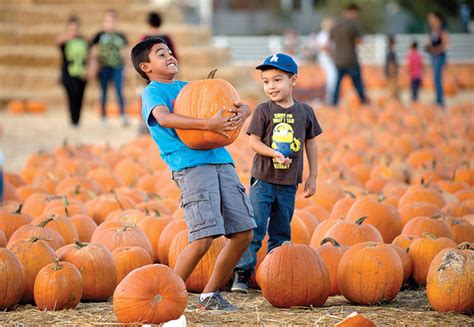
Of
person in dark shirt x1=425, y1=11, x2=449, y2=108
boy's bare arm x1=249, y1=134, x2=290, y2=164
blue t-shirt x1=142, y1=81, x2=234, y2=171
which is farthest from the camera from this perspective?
person in dark shirt x1=425, y1=11, x2=449, y2=108

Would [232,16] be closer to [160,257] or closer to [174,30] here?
[174,30]

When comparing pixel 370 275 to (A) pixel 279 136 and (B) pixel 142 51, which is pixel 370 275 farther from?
(B) pixel 142 51

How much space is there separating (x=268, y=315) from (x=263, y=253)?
101cm

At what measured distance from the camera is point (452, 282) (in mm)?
4531

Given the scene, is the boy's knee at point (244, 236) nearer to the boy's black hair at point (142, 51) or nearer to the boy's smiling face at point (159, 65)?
the boy's smiling face at point (159, 65)

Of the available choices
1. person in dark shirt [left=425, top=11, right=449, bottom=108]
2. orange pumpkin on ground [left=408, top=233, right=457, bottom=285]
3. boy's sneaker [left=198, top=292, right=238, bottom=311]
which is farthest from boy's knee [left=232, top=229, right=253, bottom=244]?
person in dark shirt [left=425, top=11, right=449, bottom=108]

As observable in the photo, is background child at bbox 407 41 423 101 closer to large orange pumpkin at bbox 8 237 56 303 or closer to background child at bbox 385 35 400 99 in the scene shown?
background child at bbox 385 35 400 99

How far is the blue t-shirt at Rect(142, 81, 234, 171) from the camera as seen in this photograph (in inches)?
182

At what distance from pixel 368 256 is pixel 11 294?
1.78m

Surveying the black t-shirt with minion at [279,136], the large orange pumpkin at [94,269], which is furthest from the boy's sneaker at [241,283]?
the large orange pumpkin at [94,269]

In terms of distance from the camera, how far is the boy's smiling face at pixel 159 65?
477cm

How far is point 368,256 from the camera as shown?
15.9 feet

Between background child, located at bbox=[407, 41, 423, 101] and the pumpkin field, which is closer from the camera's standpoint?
the pumpkin field

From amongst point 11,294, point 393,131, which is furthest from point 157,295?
point 393,131
